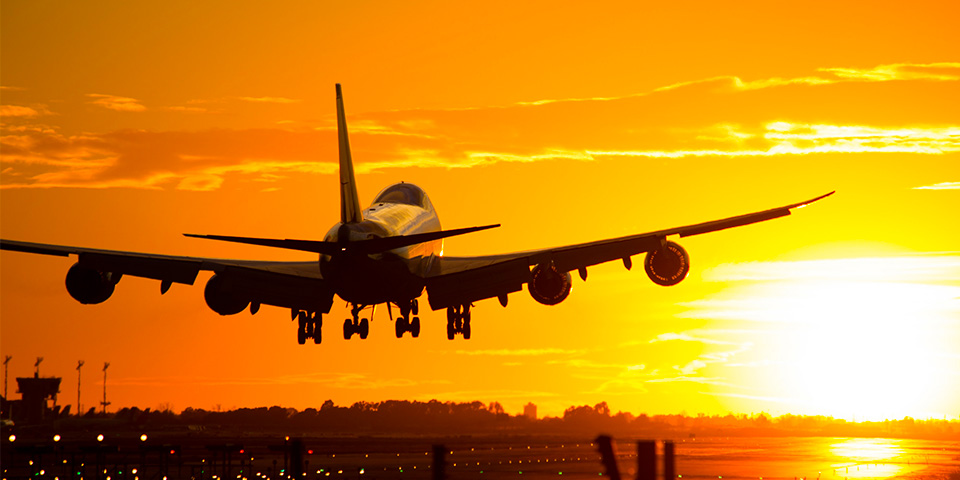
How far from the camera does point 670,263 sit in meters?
56.9

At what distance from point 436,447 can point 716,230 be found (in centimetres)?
3032

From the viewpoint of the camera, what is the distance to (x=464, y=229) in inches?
1801

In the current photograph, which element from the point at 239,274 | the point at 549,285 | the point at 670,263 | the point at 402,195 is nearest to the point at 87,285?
the point at 239,274

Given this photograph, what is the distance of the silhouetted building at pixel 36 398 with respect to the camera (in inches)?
7672

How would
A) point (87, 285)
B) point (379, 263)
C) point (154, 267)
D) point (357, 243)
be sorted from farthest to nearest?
1. point (87, 285)
2. point (154, 267)
3. point (379, 263)
4. point (357, 243)

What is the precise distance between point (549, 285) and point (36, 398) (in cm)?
15577

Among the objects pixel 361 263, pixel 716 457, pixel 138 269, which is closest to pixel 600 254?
pixel 361 263

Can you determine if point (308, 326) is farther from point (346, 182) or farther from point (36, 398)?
point (36, 398)

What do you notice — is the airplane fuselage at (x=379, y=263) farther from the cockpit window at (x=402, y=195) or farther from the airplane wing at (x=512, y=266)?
the cockpit window at (x=402, y=195)

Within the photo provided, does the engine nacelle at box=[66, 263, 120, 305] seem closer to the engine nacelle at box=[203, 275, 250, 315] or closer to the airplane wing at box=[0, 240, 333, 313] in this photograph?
the airplane wing at box=[0, 240, 333, 313]

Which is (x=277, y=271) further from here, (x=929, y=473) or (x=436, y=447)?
(x=929, y=473)

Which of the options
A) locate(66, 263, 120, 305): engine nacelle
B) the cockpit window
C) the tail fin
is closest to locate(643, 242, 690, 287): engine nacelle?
the tail fin

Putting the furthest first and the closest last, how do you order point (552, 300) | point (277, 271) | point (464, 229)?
1. point (552, 300)
2. point (277, 271)
3. point (464, 229)

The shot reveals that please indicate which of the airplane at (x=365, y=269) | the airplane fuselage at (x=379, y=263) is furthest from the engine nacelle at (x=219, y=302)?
the airplane fuselage at (x=379, y=263)
